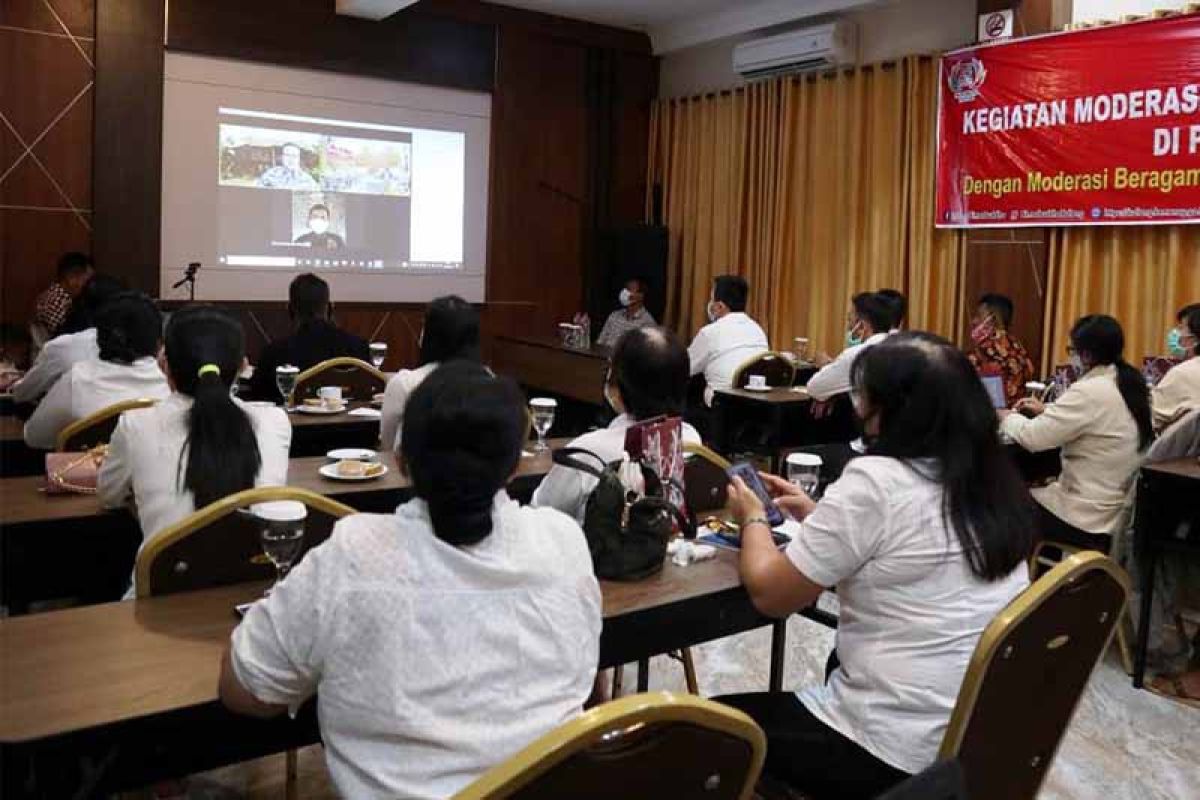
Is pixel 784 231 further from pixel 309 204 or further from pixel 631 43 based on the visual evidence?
pixel 309 204

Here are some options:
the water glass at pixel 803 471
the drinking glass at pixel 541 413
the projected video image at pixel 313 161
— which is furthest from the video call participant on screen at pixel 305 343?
the projected video image at pixel 313 161

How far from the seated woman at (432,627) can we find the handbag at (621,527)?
23.6 inches

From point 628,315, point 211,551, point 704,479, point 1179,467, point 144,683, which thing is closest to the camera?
point 144,683

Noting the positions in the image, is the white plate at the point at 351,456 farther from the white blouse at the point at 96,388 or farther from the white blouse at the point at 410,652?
the white blouse at the point at 410,652

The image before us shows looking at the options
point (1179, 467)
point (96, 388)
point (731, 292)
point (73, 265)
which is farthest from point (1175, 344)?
point (73, 265)

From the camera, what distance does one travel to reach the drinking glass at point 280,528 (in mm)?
1610

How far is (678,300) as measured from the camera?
26.3 feet

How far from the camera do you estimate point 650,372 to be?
7.29 feet

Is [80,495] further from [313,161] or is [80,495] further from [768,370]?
[313,161]

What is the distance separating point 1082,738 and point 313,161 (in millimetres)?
5536

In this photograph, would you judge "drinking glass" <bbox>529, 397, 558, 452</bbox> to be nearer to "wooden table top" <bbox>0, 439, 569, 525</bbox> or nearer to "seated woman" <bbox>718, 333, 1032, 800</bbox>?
"wooden table top" <bbox>0, 439, 569, 525</bbox>

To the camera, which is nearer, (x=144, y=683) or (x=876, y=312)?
(x=144, y=683)

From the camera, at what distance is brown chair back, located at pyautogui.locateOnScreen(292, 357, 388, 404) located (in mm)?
3959

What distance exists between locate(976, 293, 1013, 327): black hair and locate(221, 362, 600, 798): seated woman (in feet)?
14.8
